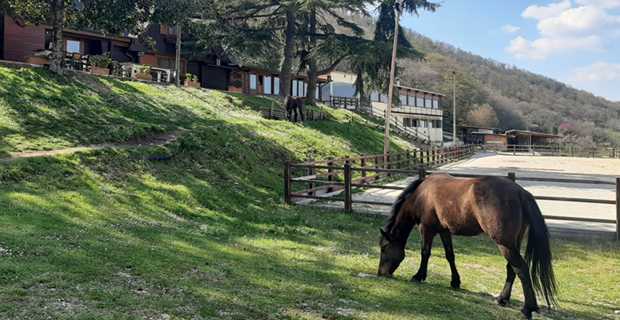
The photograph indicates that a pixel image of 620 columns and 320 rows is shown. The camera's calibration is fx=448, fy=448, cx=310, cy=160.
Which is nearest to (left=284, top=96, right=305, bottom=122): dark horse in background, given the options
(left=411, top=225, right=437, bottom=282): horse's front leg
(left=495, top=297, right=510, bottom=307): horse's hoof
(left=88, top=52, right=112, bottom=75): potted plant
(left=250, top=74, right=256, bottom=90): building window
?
(left=88, top=52, right=112, bottom=75): potted plant

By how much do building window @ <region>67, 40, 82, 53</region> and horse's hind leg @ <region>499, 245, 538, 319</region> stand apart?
115 feet

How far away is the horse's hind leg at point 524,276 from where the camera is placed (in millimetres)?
5500

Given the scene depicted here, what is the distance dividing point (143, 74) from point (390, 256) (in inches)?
979

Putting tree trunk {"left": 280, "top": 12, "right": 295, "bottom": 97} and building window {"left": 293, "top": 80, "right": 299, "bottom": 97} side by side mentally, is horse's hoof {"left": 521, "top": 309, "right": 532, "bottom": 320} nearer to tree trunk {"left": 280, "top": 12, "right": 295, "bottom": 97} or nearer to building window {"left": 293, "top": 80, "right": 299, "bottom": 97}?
tree trunk {"left": 280, "top": 12, "right": 295, "bottom": 97}

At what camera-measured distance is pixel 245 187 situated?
14.8 metres

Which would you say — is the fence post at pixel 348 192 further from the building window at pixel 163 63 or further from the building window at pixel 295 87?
the building window at pixel 295 87

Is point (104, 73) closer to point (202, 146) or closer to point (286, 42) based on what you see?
point (202, 146)

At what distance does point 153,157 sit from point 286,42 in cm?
2355

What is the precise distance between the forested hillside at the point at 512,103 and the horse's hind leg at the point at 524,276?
4871 cm

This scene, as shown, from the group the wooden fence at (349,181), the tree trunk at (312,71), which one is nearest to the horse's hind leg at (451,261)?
the wooden fence at (349,181)

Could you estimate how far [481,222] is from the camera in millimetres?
6039

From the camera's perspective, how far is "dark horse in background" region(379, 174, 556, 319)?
18.8 ft

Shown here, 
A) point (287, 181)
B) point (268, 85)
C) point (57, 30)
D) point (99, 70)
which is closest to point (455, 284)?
point (287, 181)

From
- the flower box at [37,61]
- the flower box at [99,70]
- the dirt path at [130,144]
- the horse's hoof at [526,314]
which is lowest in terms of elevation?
the horse's hoof at [526,314]
